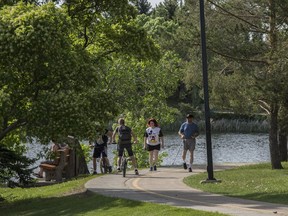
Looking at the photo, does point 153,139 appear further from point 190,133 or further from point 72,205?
point 72,205

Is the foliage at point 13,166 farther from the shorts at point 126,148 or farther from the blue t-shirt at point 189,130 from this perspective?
the blue t-shirt at point 189,130

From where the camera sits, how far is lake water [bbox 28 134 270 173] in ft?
145

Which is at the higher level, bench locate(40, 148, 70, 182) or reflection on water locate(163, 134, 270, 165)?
bench locate(40, 148, 70, 182)

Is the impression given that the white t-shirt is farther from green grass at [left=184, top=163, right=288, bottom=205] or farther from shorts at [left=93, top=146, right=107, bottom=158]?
shorts at [left=93, top=146, right=107, bottom=158]

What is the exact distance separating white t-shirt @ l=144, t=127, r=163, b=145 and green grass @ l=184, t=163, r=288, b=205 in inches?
92.2

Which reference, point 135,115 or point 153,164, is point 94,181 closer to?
Result: point 153,164

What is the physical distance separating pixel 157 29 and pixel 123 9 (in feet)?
218

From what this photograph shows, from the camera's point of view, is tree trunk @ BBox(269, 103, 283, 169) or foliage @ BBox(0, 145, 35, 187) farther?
tree trunk @ BBox(269, 103, 283, 169)

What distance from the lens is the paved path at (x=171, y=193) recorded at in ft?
41.9

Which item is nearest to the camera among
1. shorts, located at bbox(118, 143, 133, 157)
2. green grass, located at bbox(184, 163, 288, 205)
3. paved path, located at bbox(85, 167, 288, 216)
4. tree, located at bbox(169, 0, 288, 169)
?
paved path, located at bbox(85, 167, 288, 216)

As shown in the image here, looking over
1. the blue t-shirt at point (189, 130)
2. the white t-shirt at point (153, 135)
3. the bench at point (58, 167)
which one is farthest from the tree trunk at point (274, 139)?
the bench at point (58, 167)

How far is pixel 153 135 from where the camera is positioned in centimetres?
2281

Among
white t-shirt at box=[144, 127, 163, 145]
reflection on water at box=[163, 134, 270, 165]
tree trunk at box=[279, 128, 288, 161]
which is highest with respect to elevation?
white t-shirt at box=[144, 127, 163, 145]

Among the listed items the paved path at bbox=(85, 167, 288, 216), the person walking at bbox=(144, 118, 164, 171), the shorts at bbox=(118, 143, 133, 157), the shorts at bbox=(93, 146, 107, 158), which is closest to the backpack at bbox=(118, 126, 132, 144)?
the shorts at bbox=(118, 143, 133, 157)
